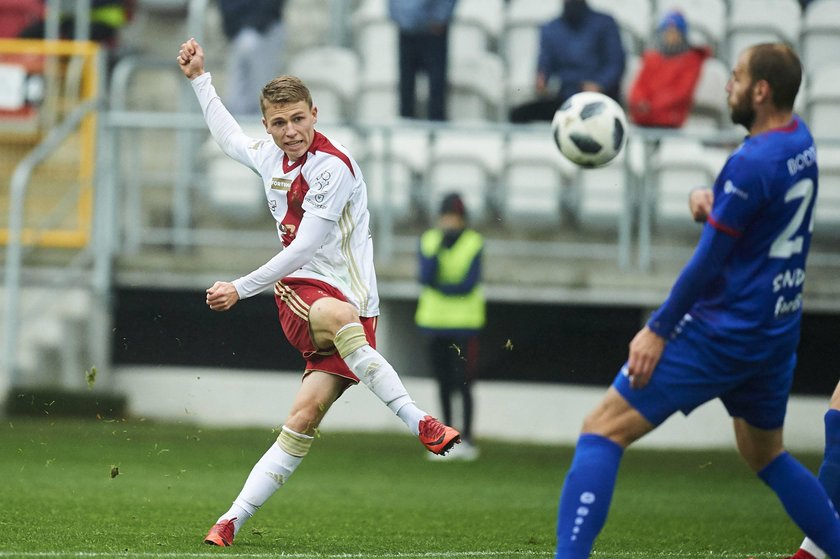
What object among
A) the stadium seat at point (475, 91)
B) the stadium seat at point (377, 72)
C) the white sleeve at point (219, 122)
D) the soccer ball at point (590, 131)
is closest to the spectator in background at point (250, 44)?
the stadium seat at point (377, 72)

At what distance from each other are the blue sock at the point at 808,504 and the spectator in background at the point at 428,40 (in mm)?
8913

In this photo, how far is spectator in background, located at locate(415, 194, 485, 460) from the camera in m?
12.6

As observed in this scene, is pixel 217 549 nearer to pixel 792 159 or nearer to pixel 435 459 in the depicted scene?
pixel 792 159

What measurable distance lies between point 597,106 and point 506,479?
395 cm

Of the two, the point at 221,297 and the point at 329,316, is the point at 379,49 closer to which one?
the point at 329,316

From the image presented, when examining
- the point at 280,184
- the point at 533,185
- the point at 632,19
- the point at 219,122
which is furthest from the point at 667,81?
the point at 280,184

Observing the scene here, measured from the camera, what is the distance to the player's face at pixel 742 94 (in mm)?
5031

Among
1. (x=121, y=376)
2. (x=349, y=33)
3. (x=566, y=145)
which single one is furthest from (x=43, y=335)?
(x=566, y=145)

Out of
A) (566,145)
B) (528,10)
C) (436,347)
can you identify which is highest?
(528,10)

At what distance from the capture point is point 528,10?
15.6 metres

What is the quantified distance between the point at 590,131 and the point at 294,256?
6.41ft

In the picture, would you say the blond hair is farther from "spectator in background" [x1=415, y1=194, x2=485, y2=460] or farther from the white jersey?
"spectator in background" [x1=415, y1=194, x2=485, y2=460]

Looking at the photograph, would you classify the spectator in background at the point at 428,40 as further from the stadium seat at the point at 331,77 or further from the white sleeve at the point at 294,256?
the white sleeve at the point at 294,256

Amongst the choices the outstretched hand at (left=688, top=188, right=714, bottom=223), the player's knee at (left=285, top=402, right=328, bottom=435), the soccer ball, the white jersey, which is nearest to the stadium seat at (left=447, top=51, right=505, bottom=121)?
the soccer ball
